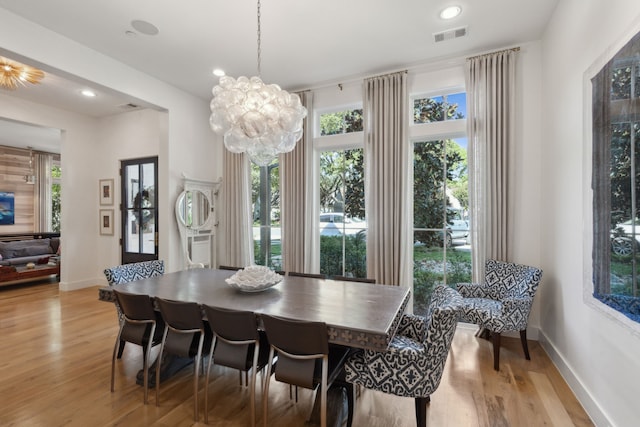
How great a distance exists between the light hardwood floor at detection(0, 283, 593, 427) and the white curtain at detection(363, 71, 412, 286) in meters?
1.21

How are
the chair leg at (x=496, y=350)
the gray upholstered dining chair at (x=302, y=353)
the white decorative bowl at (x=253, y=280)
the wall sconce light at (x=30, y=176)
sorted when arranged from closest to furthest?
the gray upholstered dining chair at (x=302, y=353), the white decorative bowl at (x=253, y=280), the chair leg at (x=496, y=350), the wall sconce light at (x=30, y=176)

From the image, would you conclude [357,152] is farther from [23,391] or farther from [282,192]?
[23,391]

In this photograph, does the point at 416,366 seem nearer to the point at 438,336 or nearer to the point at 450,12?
the point at 438,336

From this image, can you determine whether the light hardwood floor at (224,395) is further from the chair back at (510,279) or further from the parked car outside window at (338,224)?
the parked car outside window at (338,224)

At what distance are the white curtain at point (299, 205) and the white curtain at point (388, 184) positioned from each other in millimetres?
915

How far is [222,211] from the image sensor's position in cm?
524

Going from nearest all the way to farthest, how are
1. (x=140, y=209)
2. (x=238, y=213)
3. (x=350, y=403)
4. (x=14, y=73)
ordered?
(x=350, y=403), (x=14, y=73), (x=238, y=213), (x=140, y=209)

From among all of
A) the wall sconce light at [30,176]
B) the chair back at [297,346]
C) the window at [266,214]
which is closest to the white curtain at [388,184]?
the window at [266,214]

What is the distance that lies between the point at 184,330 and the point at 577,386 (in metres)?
3.11

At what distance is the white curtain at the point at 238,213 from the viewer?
498 cm

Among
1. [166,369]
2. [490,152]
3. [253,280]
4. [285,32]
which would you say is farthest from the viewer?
[490,152]

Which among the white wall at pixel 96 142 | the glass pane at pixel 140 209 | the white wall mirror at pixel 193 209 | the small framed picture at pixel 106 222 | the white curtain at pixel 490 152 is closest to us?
the white wall at pixel 96 142

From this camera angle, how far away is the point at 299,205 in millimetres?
4512

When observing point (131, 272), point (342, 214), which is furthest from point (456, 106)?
point (131, 272)
